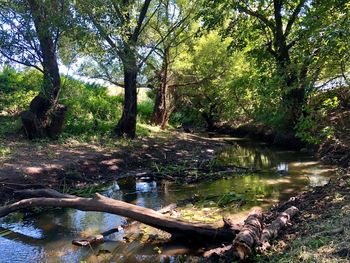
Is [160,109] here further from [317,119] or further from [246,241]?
[246,241]

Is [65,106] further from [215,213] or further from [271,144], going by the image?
[271,144]

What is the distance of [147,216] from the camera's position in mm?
7242

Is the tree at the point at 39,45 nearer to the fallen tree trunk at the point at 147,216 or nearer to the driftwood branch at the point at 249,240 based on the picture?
the fallen tree trunk at the point at 147,216

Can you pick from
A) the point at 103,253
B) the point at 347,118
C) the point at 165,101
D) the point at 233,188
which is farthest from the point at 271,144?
the point at 103,253

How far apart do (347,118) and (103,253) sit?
10813 millimetres

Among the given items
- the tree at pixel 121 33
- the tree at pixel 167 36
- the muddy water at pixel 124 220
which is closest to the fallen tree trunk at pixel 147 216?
the muddy water at pixel 124 220

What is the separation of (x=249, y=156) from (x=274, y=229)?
12.3 metres

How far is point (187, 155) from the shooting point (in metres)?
17.5

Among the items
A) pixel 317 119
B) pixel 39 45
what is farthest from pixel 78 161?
pixel 317 119

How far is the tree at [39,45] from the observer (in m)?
13.2

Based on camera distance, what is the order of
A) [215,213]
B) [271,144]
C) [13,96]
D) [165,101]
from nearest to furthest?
[215,213], [13,96], [271,144], [165,101]

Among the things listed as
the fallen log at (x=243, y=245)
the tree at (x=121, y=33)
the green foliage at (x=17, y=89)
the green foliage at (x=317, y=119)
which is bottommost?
the fallen log at (x=243, y=245)

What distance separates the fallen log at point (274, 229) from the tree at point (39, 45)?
984 cm

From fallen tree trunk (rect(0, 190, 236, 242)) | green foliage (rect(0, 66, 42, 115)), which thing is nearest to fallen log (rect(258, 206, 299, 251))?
fallen tree trunk (rect(0, 190, 236, 242))
